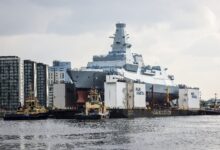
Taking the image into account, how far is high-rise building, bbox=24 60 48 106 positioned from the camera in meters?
189

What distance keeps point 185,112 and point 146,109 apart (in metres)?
25.5

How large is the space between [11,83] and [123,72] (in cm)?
6085

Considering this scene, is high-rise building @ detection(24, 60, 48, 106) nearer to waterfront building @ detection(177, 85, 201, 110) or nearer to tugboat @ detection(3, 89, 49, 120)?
waterfront building @ detection(177, 85, 201, 110)

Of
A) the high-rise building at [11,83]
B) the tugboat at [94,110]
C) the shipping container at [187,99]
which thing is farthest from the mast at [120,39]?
the high-rise building at [11,83]

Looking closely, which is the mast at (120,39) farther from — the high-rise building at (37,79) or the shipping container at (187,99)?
the high-rise building at (37,79)

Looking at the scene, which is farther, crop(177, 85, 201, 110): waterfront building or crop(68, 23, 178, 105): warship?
crop(177, 85, 201, 110): waterfront building

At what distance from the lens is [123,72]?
135 metres

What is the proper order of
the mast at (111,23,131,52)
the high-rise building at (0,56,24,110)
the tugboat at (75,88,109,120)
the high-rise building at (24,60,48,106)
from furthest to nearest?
the high-rise building at (24,60,48,106), the high-rise building at (0,56,24,110), the mast at (111,23,131,52), the tugboat at (75,88,109,120)

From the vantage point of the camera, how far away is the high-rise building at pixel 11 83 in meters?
182

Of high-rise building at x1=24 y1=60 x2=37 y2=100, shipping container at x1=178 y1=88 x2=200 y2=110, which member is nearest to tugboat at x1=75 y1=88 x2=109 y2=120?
shipping container at x1=178 y1=88 x2=200 y2=110

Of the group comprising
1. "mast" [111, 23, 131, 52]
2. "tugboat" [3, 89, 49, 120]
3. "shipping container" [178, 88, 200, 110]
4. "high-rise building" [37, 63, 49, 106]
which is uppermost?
"mast" [111, 23, 131, 52]

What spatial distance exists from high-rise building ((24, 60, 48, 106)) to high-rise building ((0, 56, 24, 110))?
14.6 ft

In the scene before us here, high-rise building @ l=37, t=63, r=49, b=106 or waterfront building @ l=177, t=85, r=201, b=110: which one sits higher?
high-rise building @ l=37, t=63, r=49, b=106

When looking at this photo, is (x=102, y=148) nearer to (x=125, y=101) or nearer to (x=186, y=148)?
(x=186, y=148)
